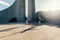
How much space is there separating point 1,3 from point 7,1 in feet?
5.07

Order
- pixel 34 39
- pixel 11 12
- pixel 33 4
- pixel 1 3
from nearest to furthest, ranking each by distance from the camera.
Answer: pixel 34 39
pixel 1 3
pixel 11 12
pixel 33 4

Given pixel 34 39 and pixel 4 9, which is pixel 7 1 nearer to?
pixel 4 9

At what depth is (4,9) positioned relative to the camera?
37719mm

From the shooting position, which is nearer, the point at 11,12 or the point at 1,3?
the point at 1,3

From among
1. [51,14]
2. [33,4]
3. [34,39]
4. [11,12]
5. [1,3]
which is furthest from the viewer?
[51,14]

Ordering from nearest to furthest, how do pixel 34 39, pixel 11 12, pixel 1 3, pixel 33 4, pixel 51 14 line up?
pixel 34 39
pixel 1 3
pixel 11 12
pixel 33 4
pixel 51 14

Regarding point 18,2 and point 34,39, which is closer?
point 34,39

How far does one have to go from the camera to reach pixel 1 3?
3622 cm

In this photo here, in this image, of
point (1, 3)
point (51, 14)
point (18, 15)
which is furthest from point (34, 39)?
point (51, 14)

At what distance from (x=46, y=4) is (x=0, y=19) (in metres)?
12.3

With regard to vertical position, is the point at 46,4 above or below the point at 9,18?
above

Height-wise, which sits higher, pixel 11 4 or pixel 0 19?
pixel 11 4

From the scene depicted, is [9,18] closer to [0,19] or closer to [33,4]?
[0,19]

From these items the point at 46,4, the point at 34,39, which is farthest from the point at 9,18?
the point at 34,39
